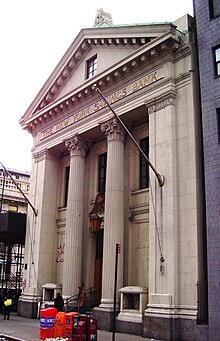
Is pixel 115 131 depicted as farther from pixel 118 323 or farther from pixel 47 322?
pixel 47 322

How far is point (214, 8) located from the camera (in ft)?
61.5

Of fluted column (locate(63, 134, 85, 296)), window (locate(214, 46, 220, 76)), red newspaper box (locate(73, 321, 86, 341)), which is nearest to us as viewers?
red newspaper box (locate(73, 321, 86, 341))

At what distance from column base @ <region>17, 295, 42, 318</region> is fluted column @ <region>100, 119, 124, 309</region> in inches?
→ 272

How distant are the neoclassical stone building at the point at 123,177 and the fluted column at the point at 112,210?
6cm

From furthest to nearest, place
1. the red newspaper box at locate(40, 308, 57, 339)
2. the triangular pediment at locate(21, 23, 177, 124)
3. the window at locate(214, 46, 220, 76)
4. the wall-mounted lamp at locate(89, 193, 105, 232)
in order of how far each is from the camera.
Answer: the wall-mounted lamp at locate(89, 193, 105, 232) < the triangular pediment at locate(21, 23, 177, 124) < the window at locate(214, 46, 220, 76) < the red newspaper box at locate(40, 308, 57, 339)

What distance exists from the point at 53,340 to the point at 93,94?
50.3 ft

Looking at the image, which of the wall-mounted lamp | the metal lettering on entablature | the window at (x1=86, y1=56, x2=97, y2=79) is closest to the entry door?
Answer: the wall-mounted lamp

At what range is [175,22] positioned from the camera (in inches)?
826

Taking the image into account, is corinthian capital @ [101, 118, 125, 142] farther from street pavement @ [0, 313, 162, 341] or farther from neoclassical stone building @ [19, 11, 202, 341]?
street pavement @ [0, 313, 162, 341]

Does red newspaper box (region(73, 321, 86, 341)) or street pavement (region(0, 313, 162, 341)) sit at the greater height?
red newspaper box (region(73, 321, 86, 341))

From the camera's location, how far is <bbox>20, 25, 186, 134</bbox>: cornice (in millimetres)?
19984

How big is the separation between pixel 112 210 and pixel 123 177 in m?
2.04

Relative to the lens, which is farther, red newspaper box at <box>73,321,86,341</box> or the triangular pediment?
the triangular pediment

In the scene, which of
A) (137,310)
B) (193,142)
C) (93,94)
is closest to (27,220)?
(93,94)
